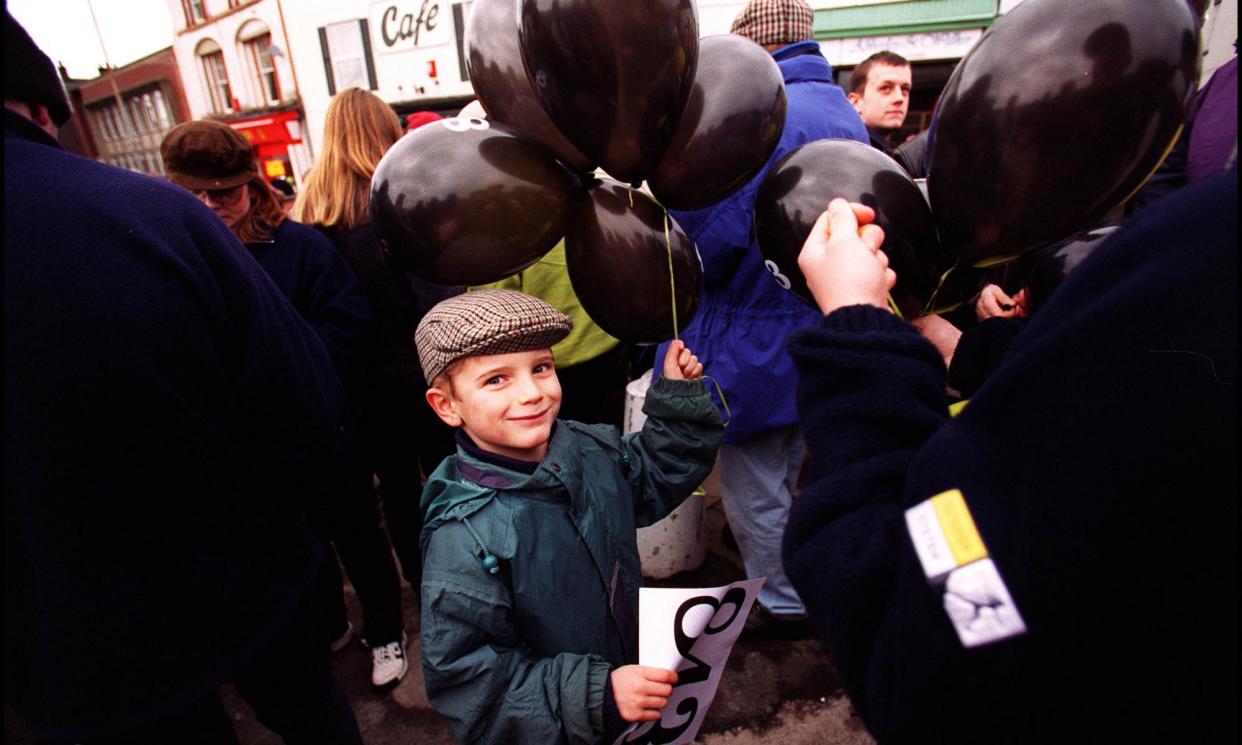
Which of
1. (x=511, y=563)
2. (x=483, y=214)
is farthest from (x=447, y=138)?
(x=511, y=563)

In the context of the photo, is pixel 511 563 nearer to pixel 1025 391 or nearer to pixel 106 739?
pixel 106 739

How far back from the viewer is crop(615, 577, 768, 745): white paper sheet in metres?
1.17

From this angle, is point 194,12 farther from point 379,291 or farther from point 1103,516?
point 1103,516

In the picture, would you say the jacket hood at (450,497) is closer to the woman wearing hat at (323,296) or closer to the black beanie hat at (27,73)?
the woman wearing hat at (323,296)

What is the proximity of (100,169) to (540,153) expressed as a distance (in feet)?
2.57

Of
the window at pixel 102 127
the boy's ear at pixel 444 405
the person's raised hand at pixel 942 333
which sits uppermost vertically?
the person's raised hand at pixel 942 333

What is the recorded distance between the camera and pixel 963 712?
56 cm

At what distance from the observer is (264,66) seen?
1588 cm

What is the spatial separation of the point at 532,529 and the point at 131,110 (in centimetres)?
2807

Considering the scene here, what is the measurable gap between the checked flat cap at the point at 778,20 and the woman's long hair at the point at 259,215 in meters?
1.57

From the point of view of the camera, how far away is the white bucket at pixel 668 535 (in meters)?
2.43

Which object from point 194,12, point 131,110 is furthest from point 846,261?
point 131,110

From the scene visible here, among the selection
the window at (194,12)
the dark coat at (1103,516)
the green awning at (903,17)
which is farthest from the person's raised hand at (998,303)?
the window at (194,12)

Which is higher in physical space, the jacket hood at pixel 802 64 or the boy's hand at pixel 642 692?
the jacket hood at pixel 802 64
